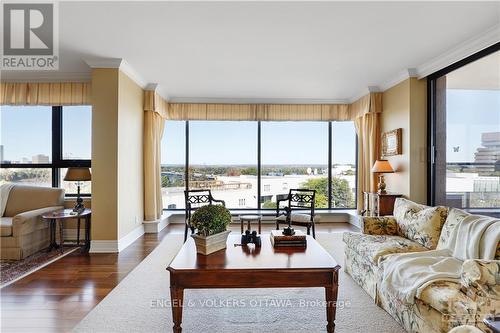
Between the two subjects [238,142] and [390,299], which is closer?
[390,299]

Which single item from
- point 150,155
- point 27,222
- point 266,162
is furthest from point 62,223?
point 266,162

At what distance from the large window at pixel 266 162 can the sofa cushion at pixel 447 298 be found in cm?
453

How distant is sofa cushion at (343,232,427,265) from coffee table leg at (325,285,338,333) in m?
0.73

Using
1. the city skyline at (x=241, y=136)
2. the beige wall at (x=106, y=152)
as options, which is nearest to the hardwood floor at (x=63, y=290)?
the beige wall at (x=106, y=152)

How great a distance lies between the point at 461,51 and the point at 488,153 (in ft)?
4.09

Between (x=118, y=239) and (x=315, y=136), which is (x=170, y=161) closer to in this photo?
(x=118, y=239)

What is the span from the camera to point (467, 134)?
3736 millimetres

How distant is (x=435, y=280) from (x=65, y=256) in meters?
4.18

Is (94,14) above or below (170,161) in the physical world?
above

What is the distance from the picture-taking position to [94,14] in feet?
9.13

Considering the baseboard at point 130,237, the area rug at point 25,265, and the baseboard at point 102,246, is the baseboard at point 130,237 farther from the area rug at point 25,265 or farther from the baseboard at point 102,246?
the area rug at point 25,265

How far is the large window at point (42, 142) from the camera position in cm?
488

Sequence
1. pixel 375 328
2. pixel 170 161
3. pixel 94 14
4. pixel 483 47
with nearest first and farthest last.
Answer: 1. pixel 375 328
2. pixel 94 14
3. pixel 483 47
4. pixel 170 161

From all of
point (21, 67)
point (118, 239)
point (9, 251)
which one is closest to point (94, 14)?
point (21, 67)
